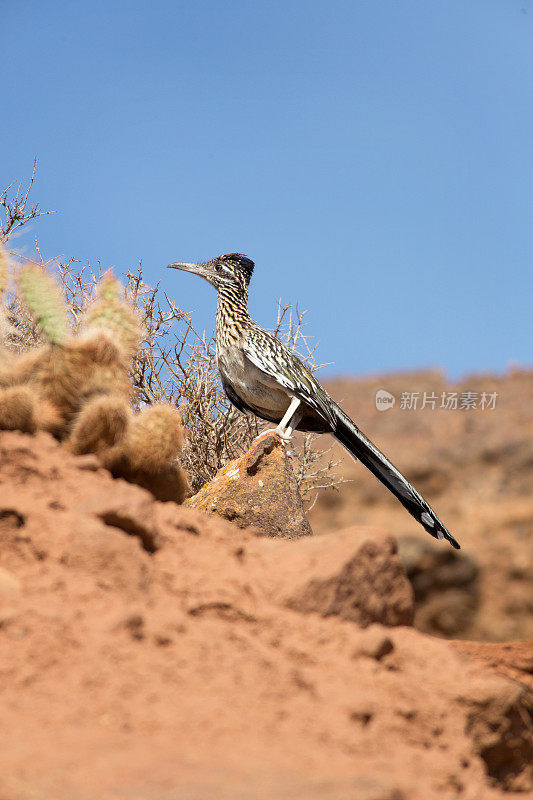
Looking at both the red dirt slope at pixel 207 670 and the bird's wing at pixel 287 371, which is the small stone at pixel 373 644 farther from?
the bird's wing at pixel 287 371

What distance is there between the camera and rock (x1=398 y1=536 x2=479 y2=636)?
15.7 m

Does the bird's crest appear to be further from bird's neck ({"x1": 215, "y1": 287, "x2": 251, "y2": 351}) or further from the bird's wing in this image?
the bird's wing

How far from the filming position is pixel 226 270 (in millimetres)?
7086

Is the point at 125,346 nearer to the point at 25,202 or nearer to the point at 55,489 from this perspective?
the point at 55,489

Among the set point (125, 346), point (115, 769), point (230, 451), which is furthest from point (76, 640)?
point (230, 451)

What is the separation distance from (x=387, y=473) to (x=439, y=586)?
10.7 m

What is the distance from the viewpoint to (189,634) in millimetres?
2684

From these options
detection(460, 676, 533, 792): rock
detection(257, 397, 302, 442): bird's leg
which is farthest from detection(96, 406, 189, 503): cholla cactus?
detection(460, 676, 533, 792): rock

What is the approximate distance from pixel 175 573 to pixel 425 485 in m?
17.2

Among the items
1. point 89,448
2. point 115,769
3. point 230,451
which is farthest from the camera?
point 230,451

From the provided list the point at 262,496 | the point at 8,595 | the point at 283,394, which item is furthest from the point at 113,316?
the point at 8,595

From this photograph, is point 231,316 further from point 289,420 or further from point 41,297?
point 41,297

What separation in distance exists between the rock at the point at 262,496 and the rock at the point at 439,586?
33.9 feet

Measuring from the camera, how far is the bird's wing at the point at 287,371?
20.2ft
